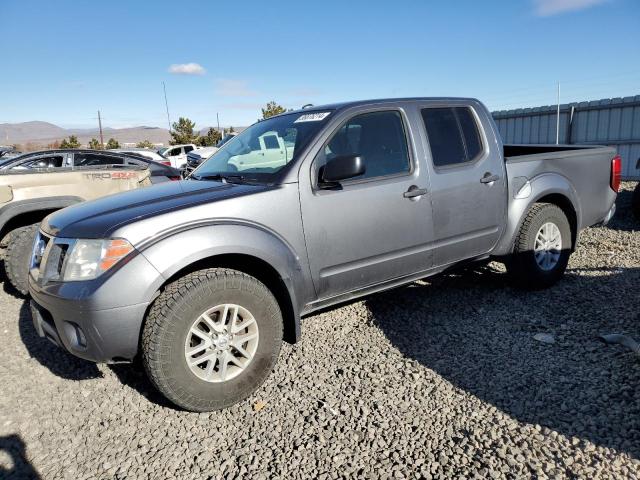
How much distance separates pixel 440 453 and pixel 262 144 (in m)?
2.54

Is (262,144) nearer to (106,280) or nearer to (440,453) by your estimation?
(106,280)

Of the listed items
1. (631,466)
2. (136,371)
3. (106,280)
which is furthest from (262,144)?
(631,466)

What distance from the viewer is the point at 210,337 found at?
9.27 ft

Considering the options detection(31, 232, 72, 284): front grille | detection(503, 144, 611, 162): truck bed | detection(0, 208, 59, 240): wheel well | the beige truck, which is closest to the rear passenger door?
detection(503, 144, 611, 162): truck bed

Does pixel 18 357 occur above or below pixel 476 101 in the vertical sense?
below

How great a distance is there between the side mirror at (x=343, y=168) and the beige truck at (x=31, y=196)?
11.4 feet

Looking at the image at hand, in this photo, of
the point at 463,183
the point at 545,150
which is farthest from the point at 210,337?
the point at 545,150

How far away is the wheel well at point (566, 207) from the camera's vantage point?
180 inches

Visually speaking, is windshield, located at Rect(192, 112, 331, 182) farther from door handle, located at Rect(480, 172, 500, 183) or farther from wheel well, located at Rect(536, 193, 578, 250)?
wheel well, located at Rect(536, 193, 578, 250)

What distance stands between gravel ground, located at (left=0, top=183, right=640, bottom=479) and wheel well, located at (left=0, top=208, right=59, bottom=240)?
144cm

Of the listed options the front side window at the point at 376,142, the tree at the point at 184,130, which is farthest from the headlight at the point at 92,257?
the tree at the point at 184,130

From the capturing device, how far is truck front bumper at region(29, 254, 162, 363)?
8.36ft

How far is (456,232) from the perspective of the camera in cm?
388

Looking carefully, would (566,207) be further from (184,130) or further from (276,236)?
(184,130)
